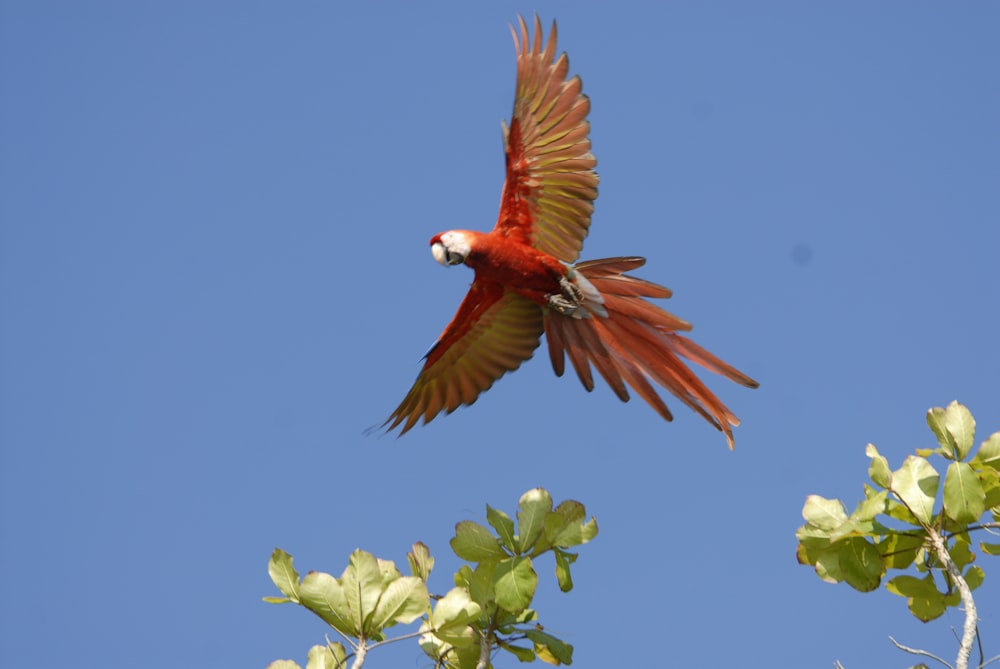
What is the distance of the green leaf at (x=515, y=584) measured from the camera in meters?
2.85

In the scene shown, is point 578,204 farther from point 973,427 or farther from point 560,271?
point 973,427

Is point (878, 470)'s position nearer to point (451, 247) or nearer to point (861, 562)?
point (861, 562)

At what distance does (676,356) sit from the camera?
4.83 metres

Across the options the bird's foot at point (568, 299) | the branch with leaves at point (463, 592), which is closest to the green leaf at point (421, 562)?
the branch with leaves at point (463, 592)

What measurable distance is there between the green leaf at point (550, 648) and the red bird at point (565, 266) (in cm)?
181

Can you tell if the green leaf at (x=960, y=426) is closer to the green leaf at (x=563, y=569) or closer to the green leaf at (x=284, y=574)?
the green leaf at (x=563, y=569)

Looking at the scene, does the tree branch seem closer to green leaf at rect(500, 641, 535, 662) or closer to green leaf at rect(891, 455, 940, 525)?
green leaf at rect(891, 455, 940, 525)

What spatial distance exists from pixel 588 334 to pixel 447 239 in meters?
0.81

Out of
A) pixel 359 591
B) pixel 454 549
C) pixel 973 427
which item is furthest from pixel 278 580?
pixel 973 427

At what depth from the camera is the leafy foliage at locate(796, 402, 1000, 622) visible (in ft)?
8.79

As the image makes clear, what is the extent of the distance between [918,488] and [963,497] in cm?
12

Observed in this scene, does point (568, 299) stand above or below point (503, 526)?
above

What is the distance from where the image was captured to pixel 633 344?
495 centimetres

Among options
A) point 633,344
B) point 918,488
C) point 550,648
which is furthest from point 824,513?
point 633,344
